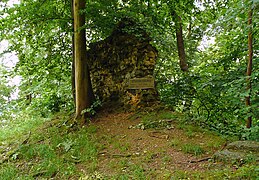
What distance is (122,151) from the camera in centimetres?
489

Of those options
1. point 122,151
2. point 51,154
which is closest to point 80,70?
point 51,154

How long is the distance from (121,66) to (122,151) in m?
2.81

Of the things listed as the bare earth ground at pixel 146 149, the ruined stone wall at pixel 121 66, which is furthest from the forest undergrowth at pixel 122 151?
the ruined stone wall at pixel 121 66

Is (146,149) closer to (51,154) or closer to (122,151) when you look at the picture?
(122,151)

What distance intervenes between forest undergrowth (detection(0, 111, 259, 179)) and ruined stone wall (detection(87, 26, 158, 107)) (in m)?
0.52

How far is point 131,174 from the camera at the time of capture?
3.89 m

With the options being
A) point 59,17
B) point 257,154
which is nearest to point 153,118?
point 257,154

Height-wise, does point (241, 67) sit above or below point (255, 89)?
above

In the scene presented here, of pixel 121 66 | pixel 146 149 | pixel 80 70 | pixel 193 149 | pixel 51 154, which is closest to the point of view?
pixel 193 149

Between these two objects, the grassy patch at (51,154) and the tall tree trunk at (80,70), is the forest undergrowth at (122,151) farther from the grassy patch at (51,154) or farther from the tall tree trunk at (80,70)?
the tall tree trunk at (80,70)

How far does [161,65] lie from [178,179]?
5066 millimetres

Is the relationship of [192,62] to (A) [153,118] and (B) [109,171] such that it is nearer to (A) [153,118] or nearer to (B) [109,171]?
(A) [153,118]

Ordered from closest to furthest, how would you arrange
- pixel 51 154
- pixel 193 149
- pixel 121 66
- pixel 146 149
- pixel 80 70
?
1. pixel 193 149
2. pixel 146 149
3. pixel 51 154
4. pixel 80 70
5. pixel 121 66

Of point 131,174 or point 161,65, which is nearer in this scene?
point 131,174
